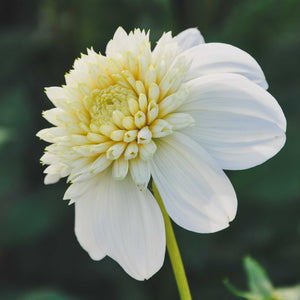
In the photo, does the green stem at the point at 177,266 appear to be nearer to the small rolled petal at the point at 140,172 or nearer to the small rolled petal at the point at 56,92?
the small rolled petal at the point at 140,172

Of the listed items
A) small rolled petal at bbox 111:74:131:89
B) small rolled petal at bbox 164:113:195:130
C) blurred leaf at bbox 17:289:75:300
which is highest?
small rolled petal at bbox 111:74:131:89

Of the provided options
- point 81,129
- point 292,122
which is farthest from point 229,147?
point 292,122

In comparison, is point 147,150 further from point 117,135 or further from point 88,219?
point 88,219

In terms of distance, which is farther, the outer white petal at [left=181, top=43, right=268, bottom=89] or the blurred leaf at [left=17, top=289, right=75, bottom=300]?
the blurred leaf at [left=17, top=289, right=75, bottom=300]

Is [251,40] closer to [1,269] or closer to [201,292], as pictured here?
[201,292]

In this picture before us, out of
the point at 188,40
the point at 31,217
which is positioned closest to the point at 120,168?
the point at 188,40

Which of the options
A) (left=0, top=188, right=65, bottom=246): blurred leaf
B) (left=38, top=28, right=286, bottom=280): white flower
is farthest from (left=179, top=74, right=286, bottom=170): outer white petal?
(left=0, top=188, right=65, bottom=246): blurred leaf

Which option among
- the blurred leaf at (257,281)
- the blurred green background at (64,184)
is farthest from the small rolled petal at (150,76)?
the blurred green background at (64,184)

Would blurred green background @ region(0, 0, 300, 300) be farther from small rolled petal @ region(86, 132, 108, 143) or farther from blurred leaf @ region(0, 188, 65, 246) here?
small rolled petal @ region(86, 132, 108, 143)
